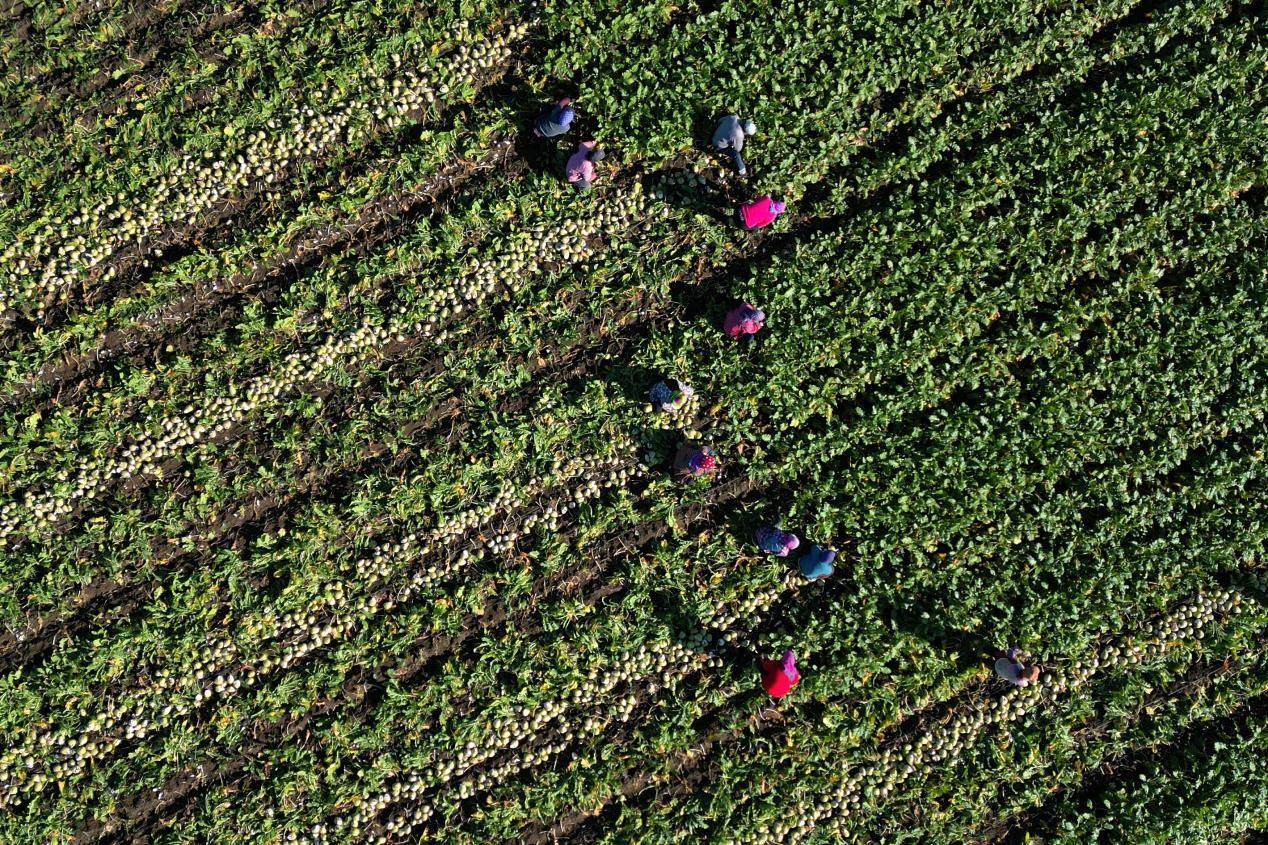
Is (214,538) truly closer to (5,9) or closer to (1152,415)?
(5,9)

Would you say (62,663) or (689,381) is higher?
(62,663)

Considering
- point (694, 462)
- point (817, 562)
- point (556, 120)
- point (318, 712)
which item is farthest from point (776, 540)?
point (318, 712)

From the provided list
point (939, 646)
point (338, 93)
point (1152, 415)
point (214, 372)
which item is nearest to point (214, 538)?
point (214, 372)

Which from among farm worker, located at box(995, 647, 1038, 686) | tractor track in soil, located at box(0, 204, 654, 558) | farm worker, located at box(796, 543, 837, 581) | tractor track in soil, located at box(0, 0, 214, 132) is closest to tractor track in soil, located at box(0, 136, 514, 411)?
tractor track in soil, located at box(0, 204, 654, 558)

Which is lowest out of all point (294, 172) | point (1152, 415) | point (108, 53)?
point (1152, 415)

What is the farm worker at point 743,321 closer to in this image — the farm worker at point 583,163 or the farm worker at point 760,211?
the farm worker at point 760,211
